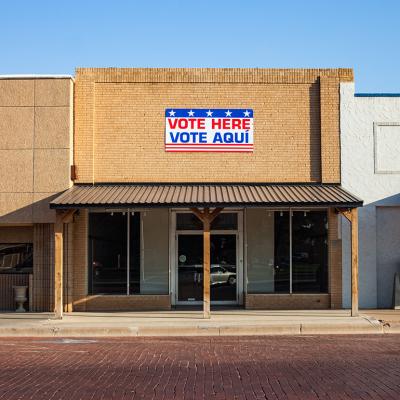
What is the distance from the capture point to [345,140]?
2094cm

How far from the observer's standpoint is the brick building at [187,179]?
→ 67.7ft

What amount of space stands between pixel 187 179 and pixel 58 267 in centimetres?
480

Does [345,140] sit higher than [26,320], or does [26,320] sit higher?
[345,140]

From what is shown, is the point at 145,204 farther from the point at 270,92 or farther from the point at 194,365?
the point at 194,365

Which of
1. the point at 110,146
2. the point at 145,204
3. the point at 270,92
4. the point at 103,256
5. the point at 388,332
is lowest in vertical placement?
the point at 388,332

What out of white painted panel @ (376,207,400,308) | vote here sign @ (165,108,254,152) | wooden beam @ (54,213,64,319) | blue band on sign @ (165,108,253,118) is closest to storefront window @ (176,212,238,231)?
vote here sign @ (165,108,254,152)

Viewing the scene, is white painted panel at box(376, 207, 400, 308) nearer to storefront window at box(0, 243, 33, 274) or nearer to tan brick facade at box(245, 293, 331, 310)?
tan brick facade at box(245, 293, 331, 310)

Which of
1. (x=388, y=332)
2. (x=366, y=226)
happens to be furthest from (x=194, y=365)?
(x=366, y=226)

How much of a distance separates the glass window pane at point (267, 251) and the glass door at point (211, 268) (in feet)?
1.94

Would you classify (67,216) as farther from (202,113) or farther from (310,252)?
(310,252)

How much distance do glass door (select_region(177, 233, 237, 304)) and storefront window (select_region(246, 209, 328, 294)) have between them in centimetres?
61

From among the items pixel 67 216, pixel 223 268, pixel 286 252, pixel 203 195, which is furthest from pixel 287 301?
pixel 67 216

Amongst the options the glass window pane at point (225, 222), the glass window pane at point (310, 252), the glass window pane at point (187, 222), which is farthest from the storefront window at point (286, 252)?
the glass window pane at point (187, 222)

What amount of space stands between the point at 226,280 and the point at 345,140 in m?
5.72
